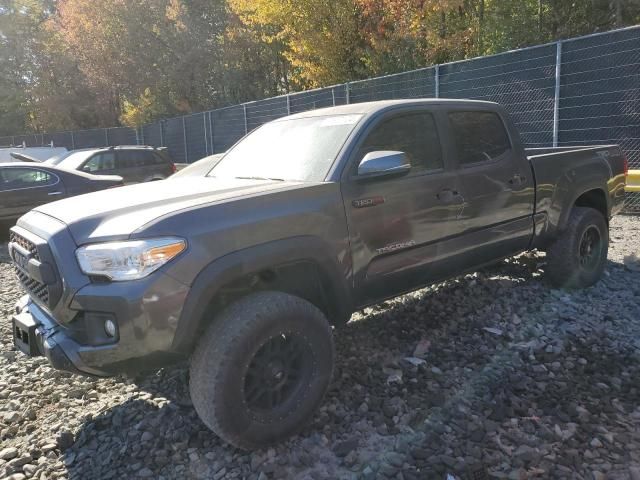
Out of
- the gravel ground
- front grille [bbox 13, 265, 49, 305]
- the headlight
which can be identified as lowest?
the gravel ground

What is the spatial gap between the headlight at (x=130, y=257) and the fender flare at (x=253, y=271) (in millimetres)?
201

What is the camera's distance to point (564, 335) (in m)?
4.20

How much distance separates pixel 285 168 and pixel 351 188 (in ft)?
1.88

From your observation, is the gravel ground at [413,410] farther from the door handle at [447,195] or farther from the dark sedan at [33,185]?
the dark sedan at [33,185]

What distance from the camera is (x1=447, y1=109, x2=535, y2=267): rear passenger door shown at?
4086 mm

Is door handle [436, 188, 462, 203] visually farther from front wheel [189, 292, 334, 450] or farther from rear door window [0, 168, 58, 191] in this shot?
rear door window [0, 168, 58, 191]

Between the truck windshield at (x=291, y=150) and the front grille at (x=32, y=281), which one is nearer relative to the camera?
the front grille at (x=32, y=281)

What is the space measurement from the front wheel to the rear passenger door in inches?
66.2

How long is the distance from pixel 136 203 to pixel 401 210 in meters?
1.67

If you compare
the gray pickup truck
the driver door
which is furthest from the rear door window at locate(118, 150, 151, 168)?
the driver door

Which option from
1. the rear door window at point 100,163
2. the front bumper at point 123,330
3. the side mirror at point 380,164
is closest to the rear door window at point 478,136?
the side mirror at point 380,164

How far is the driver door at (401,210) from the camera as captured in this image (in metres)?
3.35

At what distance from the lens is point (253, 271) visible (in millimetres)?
2861

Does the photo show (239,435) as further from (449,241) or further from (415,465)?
(449,241)
